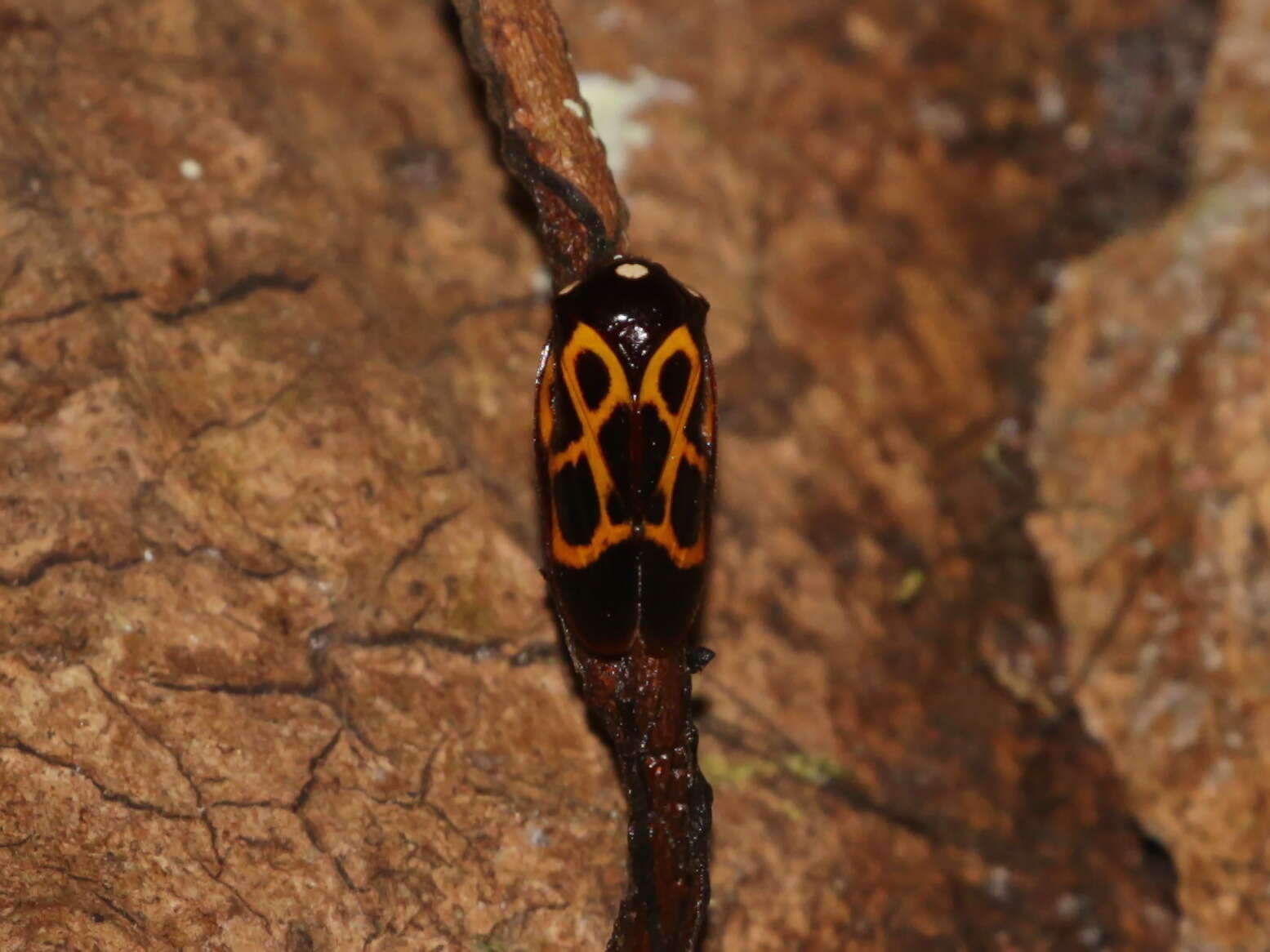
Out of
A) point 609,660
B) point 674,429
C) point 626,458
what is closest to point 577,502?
point 626,458

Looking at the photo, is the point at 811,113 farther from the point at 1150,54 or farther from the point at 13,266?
the point at 13,266

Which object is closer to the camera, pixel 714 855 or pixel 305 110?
pixel 714 855

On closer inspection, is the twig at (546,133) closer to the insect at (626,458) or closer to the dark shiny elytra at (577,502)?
the insect at (626,458)

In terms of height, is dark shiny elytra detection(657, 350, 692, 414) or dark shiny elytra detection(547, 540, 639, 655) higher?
dark shiny elytra detection(657, 350, 692, 414)

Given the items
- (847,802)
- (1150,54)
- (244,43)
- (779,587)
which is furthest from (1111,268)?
(244,43)

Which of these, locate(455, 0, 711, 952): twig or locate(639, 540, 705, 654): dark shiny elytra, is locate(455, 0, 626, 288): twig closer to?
locate(455, 0, 711, 952): twig

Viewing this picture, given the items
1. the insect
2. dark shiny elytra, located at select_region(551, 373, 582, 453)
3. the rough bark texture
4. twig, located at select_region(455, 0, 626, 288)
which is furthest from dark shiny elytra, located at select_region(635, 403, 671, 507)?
the rough bark texture

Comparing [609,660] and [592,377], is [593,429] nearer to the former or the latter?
[592,377]
